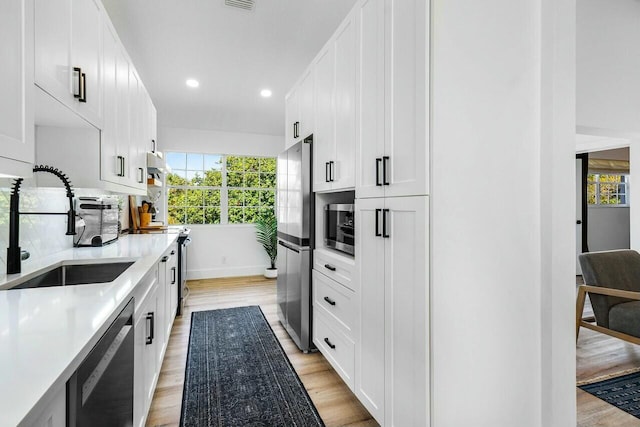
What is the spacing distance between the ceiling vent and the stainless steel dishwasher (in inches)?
87.7

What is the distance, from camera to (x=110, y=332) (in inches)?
40.0

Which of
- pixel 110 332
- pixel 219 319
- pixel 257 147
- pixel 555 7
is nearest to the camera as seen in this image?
pixel 110 332

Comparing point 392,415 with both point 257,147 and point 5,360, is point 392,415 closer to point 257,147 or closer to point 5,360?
point 5,360

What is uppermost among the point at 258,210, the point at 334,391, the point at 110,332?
the point at 258,210

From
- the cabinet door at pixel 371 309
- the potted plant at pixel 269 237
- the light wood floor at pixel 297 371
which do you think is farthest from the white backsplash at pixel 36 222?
the potted plant at pixel 269 237

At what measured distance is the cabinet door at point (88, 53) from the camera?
1539mm

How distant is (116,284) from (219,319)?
236 cm

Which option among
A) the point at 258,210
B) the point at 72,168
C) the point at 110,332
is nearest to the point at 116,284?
the point at 110,332

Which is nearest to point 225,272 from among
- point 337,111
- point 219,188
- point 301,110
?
point 219,188

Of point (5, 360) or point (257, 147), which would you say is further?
point (257, 147)

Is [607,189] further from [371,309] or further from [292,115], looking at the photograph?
[371,309]

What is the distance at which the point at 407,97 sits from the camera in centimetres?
142

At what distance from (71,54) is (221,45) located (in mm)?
1789

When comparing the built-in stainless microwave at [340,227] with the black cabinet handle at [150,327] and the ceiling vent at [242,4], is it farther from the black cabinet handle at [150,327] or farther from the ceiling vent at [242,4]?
the ceiling vent at [242,4]
